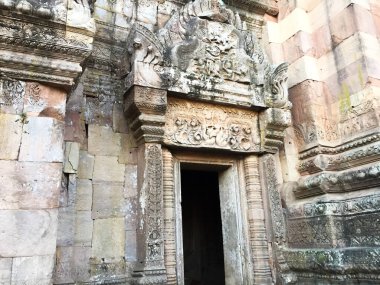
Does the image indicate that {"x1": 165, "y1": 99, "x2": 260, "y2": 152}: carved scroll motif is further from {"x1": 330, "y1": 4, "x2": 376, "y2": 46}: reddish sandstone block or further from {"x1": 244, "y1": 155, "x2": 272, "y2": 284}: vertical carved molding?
{"x1": 330, "y1": 4, "x2": 376, "y2": 46}: reddish sandstone block

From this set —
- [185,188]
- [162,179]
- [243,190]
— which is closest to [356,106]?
[243,190]

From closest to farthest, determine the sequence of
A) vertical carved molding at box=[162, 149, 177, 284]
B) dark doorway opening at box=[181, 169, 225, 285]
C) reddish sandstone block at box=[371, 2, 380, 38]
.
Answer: vertical carved molding at box=[162, 149, 177, 284], reddish sandstone block at box=[371, 2, 380, 38], dark doorway opening at box=[181, 169, 225, 285]

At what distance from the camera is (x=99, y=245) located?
4320 mm

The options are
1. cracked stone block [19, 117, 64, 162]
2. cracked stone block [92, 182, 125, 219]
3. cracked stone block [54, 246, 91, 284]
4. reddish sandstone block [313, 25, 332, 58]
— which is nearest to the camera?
cracked stone block [19, 117, 64, 162]

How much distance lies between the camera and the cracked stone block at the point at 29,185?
3.15 m

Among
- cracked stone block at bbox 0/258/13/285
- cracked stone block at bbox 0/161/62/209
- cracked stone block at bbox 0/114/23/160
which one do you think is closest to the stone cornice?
cracked stone block at bbox 0/114/23/160

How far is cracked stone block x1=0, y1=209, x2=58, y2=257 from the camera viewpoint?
3.04 m

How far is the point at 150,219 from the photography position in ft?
14.4

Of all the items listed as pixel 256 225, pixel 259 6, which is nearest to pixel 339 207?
pixel 256 225

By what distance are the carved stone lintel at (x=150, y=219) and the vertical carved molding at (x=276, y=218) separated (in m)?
1.67

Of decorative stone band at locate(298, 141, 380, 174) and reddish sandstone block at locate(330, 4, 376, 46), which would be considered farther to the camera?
reddish sandstone block at locate(330, 4, 376, 46)

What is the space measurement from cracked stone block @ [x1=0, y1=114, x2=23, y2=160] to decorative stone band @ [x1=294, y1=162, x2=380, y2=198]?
3842 mm

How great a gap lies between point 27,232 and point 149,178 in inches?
66.6

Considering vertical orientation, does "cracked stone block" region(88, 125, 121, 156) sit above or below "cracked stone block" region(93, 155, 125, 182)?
above
